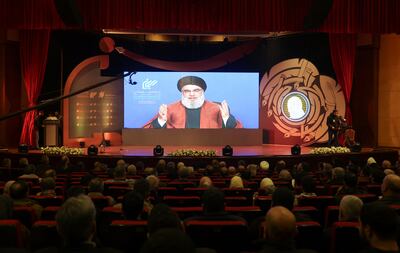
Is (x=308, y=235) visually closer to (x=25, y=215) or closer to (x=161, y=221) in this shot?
(x=161, y=221)

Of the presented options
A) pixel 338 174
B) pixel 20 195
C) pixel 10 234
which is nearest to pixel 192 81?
pixel 338 174

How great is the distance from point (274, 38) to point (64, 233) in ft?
53.0

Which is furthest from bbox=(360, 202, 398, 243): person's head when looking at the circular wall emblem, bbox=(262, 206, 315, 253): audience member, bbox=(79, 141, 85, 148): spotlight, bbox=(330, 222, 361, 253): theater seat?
the circular wall emblem

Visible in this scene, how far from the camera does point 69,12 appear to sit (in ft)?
39.2

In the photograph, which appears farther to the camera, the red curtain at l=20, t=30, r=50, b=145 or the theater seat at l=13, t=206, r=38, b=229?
the red curtain at l=20, t=30, r=50, b=145

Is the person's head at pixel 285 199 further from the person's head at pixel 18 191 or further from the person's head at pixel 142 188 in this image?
the person's head at pixel 18 191

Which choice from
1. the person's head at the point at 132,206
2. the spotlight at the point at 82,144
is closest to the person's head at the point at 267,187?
the person's head at the point at 132,206

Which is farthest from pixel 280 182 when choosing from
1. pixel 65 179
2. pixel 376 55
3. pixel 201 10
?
pixel 376 55

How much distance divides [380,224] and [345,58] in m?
13.4

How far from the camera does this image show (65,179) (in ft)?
23.8

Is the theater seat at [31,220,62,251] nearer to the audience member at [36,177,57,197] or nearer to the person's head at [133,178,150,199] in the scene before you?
the person's head at [133,178,150,199]

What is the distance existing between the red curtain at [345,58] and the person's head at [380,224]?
13259mm

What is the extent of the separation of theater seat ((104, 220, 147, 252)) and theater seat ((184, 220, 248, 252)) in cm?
28

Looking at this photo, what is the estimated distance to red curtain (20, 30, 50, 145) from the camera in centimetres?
1435
